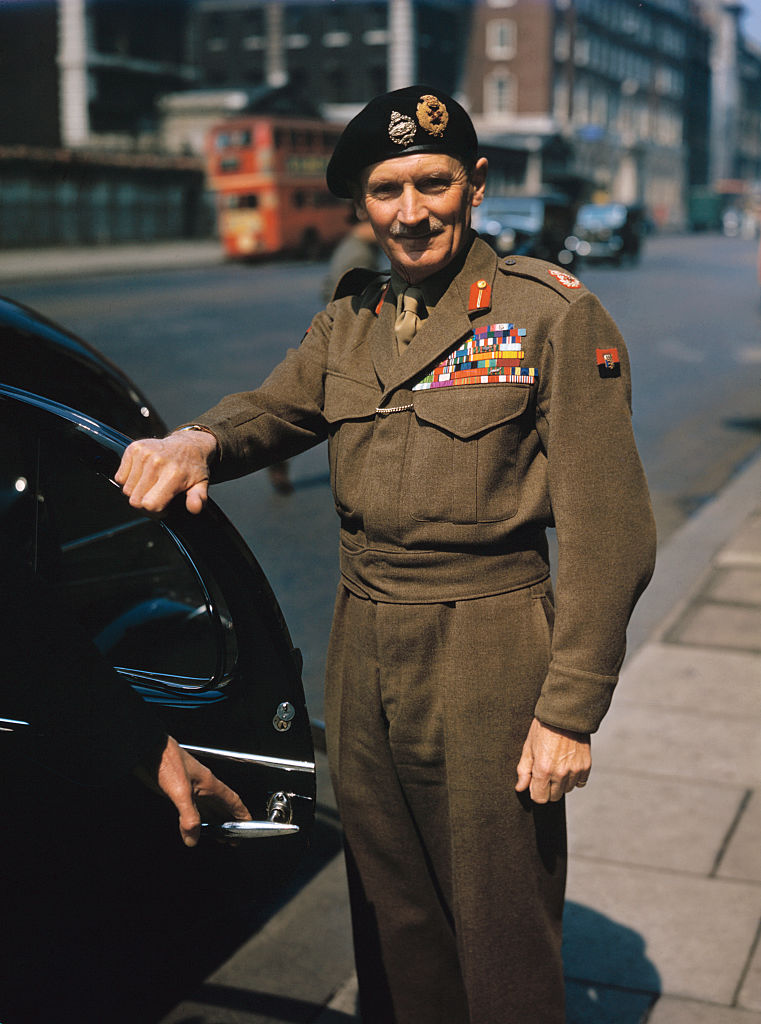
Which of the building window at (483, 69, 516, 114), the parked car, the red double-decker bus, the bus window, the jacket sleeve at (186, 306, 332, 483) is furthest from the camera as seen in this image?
the bus window

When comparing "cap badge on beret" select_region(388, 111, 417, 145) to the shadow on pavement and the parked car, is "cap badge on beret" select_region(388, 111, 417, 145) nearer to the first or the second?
the shadow on pavement

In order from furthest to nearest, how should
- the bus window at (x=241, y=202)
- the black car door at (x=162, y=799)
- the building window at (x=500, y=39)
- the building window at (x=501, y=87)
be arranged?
the bus window at (x=241, y=202) → the building window at (x=501, y=87) → the building window at (x=500, y=39) → the black car door at (x=162, y=799)

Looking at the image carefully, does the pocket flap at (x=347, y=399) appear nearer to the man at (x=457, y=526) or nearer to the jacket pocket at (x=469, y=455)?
the man at (x=457, y=526)

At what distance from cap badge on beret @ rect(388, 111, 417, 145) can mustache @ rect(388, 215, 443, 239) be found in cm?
12

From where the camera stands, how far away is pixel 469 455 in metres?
1.79

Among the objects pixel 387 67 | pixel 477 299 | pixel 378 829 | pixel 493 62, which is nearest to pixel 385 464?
pixel 477 299

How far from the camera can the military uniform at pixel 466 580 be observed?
1.77m

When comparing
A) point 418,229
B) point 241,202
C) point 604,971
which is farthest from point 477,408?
point 241,202

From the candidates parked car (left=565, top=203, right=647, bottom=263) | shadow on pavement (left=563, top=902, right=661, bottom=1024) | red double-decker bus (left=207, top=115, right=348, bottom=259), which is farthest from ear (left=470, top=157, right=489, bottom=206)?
red double-decker bus (left=207, top=115, right=348, bottom=259)

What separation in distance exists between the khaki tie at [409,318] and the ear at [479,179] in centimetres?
17

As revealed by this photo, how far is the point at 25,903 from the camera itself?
1607mm

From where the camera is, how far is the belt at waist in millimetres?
1836

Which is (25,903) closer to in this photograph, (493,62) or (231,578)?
(231,578)

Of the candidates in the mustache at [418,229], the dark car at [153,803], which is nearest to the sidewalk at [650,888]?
the dark car at [153,803]
